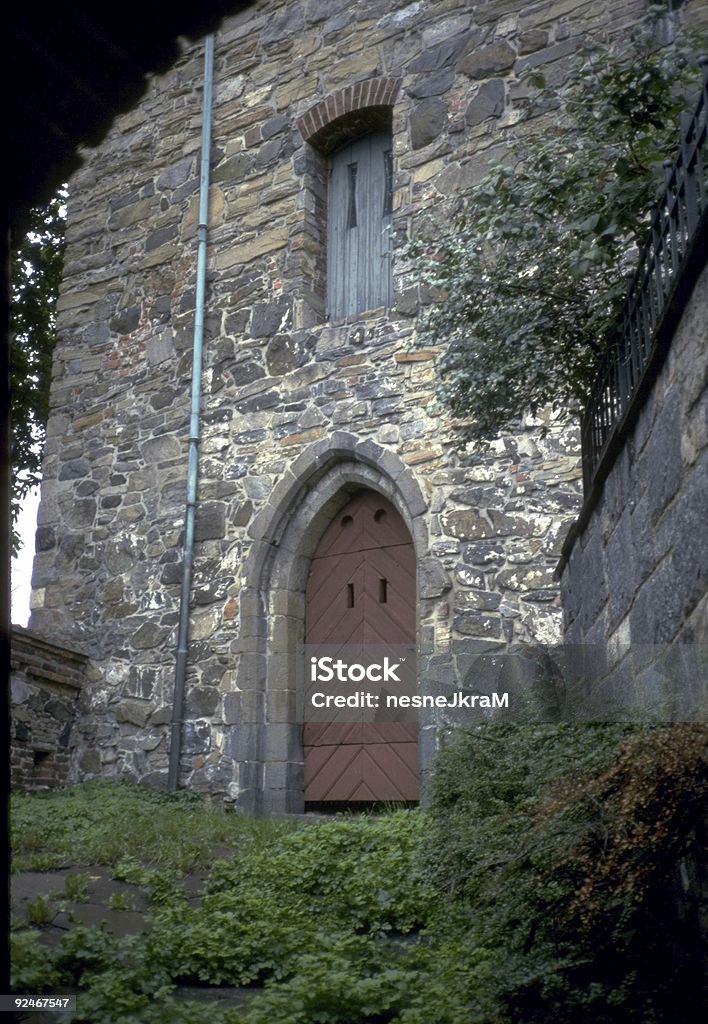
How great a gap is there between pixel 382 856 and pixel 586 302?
3.10m

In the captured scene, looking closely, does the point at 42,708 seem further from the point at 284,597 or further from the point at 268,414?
the point at 268,414

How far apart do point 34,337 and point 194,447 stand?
5.68 metres

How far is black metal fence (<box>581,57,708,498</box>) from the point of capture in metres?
3.70

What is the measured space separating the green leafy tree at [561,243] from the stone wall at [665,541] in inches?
38.3

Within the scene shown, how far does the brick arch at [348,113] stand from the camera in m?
10.3

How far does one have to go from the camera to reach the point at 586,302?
5934mm

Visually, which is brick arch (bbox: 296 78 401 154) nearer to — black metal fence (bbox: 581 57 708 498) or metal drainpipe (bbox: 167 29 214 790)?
metal drainpipe (bbox: 167 29 214 790)

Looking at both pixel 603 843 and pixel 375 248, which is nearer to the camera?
pixel 603 843

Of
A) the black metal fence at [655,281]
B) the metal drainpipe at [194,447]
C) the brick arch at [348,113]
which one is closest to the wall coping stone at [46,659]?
the metal drainpipe at [194,447]

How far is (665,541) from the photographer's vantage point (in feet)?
13.2

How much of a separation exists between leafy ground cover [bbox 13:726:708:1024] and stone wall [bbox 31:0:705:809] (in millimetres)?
3091

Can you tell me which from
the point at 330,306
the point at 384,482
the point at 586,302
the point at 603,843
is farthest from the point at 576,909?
the point at 330,306

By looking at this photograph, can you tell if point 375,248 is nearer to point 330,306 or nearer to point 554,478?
point 330,306

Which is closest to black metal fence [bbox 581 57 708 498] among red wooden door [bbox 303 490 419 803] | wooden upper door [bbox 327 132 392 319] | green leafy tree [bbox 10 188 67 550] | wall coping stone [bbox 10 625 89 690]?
red wooden door [bbox 303 490 419 803]
